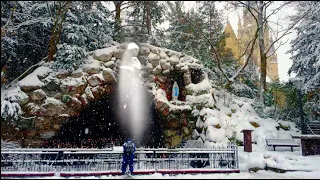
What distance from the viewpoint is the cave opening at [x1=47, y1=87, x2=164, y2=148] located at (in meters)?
13.2

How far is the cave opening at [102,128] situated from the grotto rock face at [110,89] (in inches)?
27.8

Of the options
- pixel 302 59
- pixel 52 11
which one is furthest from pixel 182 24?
pixel 52 11

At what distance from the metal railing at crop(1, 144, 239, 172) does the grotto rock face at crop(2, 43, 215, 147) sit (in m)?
2.33

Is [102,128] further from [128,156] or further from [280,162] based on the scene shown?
[280,162]

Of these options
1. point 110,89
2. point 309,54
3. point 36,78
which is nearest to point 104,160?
point 110,89

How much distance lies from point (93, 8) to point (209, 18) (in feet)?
37.3

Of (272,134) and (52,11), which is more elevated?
(52,11)

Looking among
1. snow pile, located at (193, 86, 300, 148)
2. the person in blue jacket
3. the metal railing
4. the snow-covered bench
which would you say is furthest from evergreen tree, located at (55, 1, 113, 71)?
the snow-covered bench

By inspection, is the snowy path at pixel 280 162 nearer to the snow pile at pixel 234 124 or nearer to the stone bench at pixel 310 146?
the stone bench at pixel 310 146

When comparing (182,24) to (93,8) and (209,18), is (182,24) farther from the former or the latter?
(93,8)

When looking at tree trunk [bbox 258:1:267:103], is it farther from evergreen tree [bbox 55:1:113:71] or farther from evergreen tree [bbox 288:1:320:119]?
evergreen tree [bbox 55:1:113:71]

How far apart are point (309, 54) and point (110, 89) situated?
42.1 ft

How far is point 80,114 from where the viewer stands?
A: 44.0 ft

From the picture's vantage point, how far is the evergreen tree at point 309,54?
1560 cm
